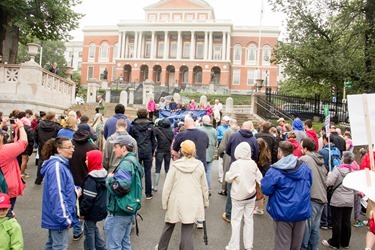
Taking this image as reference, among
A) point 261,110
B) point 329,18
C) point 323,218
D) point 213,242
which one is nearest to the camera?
point 213,242

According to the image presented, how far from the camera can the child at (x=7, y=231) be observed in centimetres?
309

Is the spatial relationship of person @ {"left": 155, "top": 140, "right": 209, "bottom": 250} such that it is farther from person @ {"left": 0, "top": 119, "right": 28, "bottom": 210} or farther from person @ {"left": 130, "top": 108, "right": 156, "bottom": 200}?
person @ {"left": 130, "top": 108, "right": 156, "bottom": 200}

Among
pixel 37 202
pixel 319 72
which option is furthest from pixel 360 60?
pixel 37 202

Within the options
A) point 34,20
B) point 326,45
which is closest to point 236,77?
point 326,45

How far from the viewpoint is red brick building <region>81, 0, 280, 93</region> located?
6197cm

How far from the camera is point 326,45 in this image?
1750 cm

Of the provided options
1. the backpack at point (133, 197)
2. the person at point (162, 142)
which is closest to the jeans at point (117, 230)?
the backpack at point (133, 197)

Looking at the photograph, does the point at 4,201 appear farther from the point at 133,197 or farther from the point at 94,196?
the point at 133,197

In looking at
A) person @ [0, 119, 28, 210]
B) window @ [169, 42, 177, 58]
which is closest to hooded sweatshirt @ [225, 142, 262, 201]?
person @ [0, 119, 28, 210]

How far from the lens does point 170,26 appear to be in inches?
2463

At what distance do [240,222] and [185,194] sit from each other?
1327 mm

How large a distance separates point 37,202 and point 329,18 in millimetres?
17954

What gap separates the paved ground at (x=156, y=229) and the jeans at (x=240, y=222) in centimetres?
43

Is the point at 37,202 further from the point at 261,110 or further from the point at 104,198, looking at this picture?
the point at 261,110
